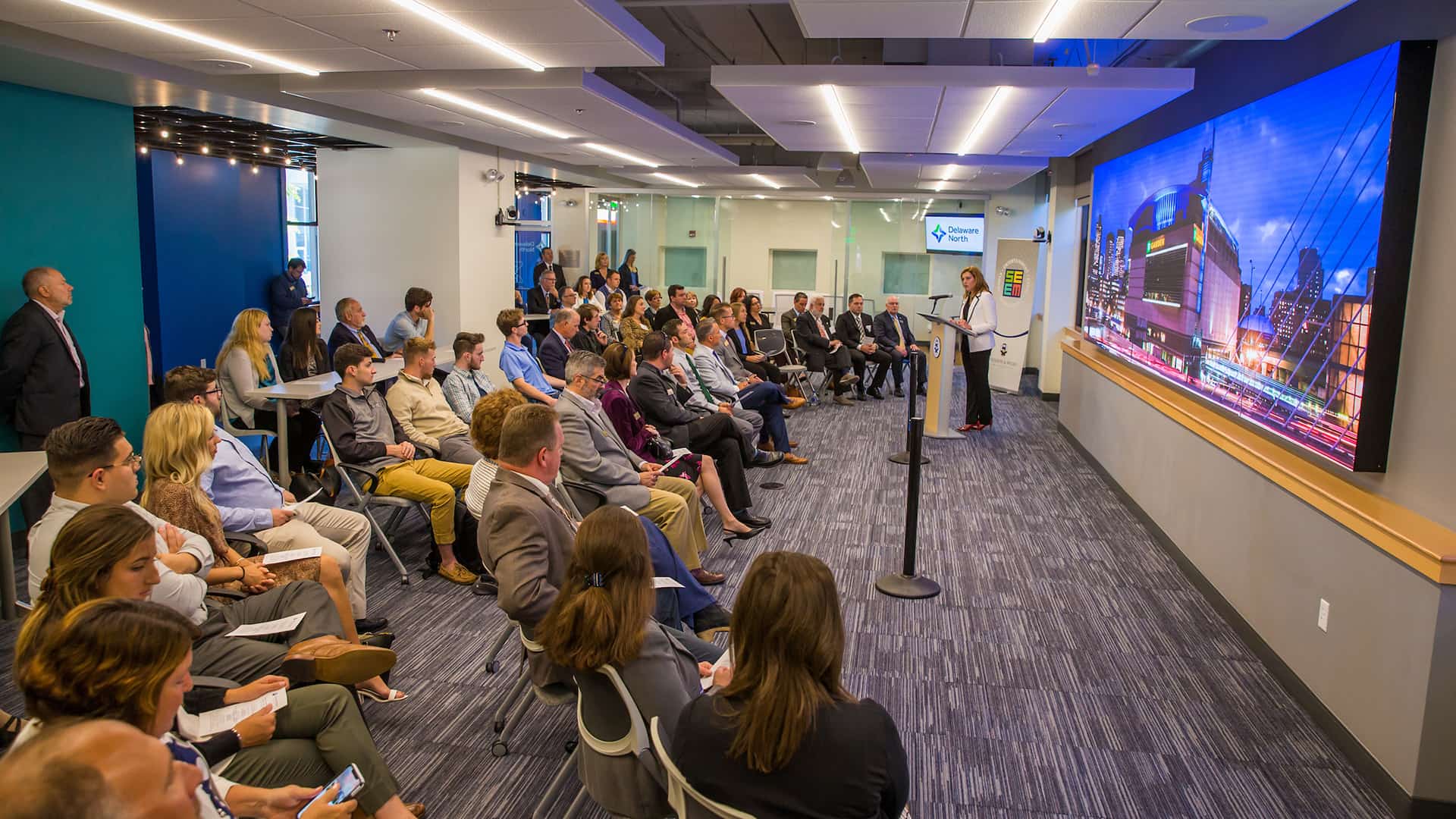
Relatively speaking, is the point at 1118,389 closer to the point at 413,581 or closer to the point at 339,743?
the point at 413,581

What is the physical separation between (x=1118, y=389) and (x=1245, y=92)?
2659 millimetres

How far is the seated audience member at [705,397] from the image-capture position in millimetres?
7633

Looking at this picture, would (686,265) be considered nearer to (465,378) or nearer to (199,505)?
(465,378)

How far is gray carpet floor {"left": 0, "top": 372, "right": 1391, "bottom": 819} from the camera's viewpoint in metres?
3.37

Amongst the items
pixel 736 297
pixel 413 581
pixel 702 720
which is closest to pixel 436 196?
pixel 736 297

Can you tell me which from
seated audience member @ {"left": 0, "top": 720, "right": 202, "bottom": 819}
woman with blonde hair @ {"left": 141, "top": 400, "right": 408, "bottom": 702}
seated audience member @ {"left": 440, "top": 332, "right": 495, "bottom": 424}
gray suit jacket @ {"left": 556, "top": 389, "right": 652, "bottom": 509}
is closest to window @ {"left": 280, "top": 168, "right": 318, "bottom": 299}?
seated audience member @ {"left": 440, "top": 332, "right": 495, "bottom": 424}

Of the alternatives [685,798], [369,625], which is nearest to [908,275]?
[369,625]

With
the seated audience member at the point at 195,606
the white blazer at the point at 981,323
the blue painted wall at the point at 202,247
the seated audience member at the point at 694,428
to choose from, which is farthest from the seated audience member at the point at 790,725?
the blue painted wall at the point at 202,247

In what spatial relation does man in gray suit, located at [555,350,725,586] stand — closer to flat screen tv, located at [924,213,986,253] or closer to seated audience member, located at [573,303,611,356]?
seated audience member, located at [573,303,611,356]

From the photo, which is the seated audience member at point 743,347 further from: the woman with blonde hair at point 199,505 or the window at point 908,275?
the window at point 908,275

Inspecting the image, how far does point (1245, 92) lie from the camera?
5.63m

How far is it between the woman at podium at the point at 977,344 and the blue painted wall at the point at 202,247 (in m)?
9.08

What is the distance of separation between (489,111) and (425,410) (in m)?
2.95

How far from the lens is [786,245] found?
19641 millimetres
